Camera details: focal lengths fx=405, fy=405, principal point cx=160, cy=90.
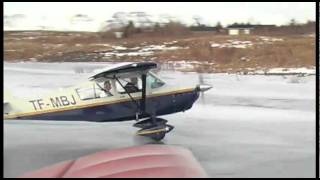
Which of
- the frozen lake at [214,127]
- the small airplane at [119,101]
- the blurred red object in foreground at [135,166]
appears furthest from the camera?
the small airplane at [119,101]

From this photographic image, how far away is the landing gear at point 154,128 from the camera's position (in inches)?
157

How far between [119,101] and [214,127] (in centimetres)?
98

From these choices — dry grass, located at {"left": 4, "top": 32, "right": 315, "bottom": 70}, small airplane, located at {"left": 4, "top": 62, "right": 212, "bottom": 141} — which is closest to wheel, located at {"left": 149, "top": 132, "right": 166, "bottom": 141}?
small airplane, located at {"left": 4, "top": 62, "right": 212, "bottom": 141}

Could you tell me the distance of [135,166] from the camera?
1.35 m

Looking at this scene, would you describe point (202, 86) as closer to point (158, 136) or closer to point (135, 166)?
point (158, 136)

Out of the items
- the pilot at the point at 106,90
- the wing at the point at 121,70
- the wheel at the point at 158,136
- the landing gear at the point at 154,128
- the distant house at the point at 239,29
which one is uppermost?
the distant house at the point at 239,29

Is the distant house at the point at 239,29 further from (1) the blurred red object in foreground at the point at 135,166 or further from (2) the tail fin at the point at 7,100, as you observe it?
(1) the blurred red object in foreground at the point at 135,166

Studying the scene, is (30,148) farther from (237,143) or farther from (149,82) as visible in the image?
(237,143)

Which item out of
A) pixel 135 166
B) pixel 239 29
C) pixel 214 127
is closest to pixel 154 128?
pixel 214 127

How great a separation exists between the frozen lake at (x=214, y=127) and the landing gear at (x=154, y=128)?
6 centimetres

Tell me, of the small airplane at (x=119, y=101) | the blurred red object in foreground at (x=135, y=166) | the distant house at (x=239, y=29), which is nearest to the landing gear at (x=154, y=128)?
the small airplane at (x=119, y=101)

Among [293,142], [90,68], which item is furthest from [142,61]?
[293,142]

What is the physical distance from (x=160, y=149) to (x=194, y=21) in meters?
2.57

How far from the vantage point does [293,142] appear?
3.96 metres
